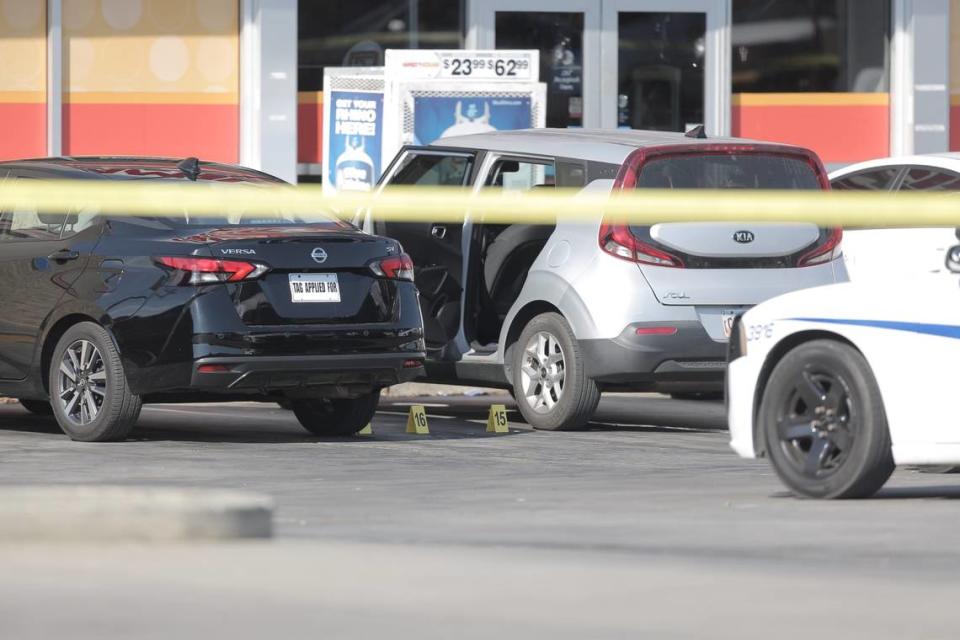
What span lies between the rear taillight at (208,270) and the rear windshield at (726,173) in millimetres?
2415

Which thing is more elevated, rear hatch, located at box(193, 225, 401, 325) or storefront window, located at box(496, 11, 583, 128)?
storefront window, located at box(496, 11, 583, 128)

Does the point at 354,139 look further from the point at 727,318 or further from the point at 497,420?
the point at 727,318

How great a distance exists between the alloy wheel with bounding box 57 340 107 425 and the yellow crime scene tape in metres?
0.76

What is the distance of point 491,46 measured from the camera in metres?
19.9

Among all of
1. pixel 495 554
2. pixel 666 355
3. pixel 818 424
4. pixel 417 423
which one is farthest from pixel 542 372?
pixel 495 554

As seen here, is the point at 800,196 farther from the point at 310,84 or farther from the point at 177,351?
the point at 310,84

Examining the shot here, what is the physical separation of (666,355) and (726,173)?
1110 millimetres

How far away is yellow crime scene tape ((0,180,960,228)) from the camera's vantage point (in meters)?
11.9

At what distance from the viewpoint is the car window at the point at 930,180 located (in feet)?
44.1

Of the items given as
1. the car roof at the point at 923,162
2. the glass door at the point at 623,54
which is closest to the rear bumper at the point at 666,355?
the car roof at the point at 923,162

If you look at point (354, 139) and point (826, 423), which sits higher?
point (354, 139)

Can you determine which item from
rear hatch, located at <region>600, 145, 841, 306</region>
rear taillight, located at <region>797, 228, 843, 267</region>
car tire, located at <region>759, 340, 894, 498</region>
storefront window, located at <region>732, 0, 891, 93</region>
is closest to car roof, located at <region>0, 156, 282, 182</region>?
rear hatch, located at <region>600, 145, 841, 306</region>

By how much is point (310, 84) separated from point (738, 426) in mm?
10978

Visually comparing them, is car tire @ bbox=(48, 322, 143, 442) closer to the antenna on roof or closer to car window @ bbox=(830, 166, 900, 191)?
the antenna on roof
